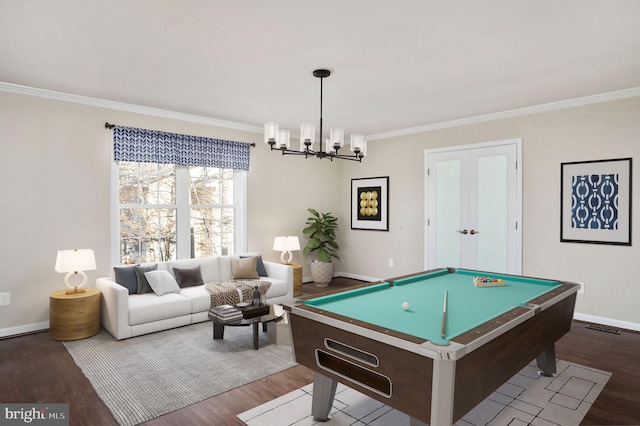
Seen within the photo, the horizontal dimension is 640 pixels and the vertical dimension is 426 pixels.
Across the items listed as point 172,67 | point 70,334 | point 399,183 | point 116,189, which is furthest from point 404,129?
point 70,334

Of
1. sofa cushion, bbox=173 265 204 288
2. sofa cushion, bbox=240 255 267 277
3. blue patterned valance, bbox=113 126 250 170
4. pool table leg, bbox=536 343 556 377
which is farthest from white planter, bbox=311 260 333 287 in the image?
pool table leg, bbox=536 343 556 377

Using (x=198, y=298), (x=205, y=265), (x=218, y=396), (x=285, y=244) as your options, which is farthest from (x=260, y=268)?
(x=218, y=396)

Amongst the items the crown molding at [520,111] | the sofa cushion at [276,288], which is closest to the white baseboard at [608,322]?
the crown molding at [520,111]

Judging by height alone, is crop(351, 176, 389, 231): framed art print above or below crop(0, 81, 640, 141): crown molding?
below

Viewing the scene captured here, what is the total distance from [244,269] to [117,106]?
2.56 metres

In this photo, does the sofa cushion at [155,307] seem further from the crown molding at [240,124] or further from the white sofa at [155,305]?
the crown molding at [240,124]

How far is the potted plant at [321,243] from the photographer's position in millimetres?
6352

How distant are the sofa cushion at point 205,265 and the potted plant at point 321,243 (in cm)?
177

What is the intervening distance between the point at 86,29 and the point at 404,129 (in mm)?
4534

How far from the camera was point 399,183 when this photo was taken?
6.18 m

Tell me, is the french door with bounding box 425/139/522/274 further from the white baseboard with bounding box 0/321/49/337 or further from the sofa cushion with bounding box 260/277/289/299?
the white baseboard with bounding box 0/321/49/337

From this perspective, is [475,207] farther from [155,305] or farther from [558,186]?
[155,305]

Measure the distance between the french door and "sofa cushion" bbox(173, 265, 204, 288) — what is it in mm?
3374

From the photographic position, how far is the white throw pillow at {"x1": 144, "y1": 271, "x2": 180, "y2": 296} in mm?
4203
